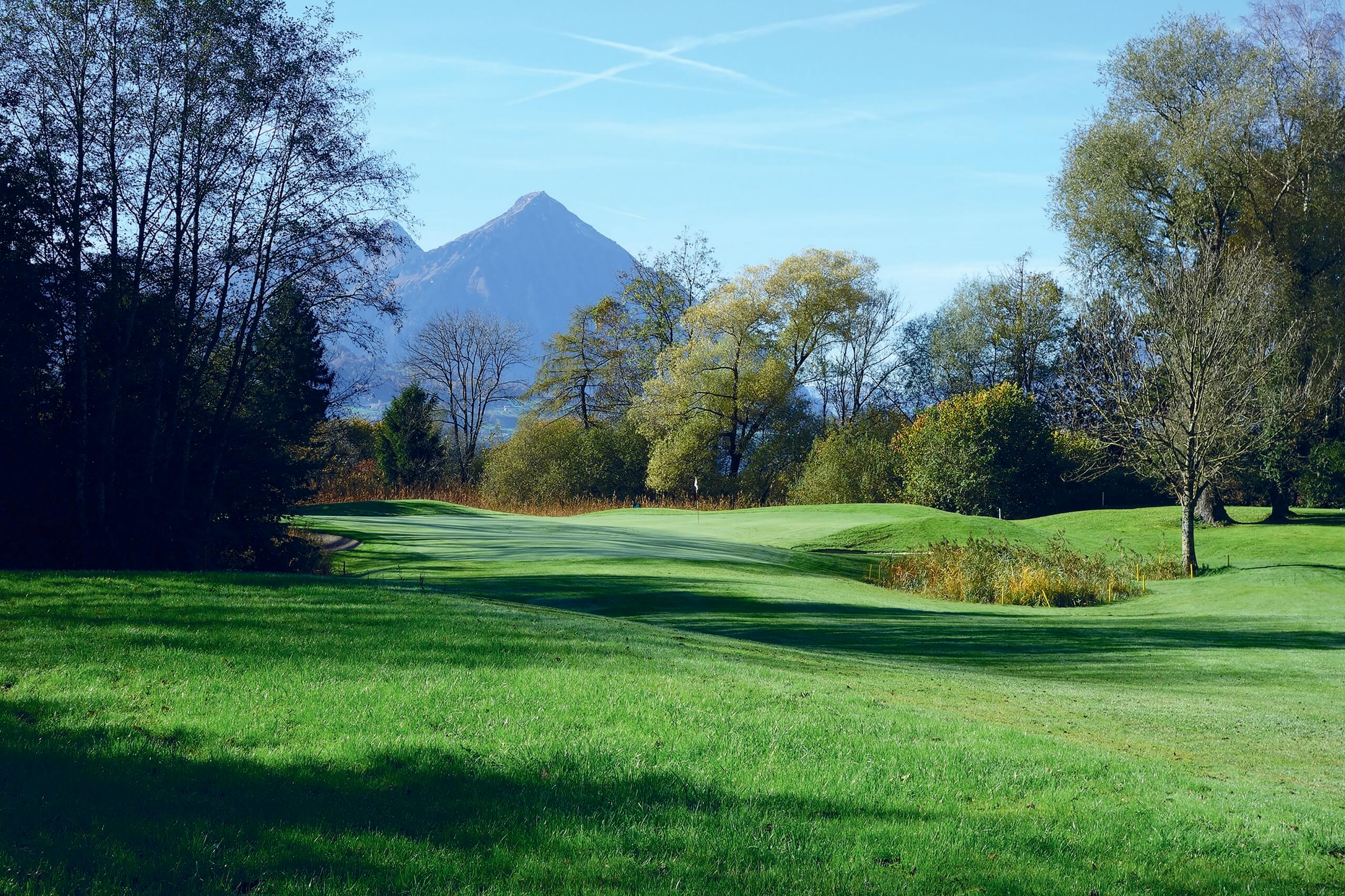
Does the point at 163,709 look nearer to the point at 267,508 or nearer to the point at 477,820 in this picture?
the point at 477,820

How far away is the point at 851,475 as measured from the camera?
44.4m

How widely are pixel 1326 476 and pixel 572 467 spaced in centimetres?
3573

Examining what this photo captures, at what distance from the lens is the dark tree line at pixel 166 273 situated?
15758 millimetres

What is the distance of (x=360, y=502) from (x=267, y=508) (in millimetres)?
17251

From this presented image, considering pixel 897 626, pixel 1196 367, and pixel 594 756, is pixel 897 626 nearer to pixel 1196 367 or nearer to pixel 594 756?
pixel 594 756

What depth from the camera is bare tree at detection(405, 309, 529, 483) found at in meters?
70.2

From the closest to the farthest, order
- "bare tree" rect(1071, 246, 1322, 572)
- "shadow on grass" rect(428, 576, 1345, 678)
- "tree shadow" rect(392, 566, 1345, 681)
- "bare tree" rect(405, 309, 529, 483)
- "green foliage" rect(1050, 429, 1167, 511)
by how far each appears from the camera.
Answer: "tree shadow" rect(392, 566, 1345, 681) < "shadow on grass" rect(428, 576, 1345, 678) < "bare tree" rect(1071, 246, 1322, 572) < "green foliage" rect(1050, 429, 1167, 511) < "bare tree" rect(405, 309, 529, 483)

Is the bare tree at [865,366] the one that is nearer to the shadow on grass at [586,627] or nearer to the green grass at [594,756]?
the shadow on grass at [586,627]

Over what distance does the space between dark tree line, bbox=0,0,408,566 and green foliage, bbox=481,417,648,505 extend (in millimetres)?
32300

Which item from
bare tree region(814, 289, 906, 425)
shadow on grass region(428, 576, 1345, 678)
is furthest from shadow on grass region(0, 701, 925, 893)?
bare tree region(814, 289, 906, 425)

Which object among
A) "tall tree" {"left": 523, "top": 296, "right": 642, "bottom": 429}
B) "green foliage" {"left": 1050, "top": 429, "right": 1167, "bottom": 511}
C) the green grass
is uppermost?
"tall tree" {"left": 523, "top": 296, "right": 642, "bottom": 429}

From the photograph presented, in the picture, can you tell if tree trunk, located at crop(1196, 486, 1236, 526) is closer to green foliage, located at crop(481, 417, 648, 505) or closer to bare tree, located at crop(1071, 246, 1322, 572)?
bare tree, located at crop(1071, 246, 1322, 572)

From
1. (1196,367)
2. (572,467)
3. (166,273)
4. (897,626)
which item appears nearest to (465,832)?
(897,626)

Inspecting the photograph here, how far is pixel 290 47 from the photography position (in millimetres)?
19547
